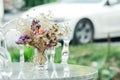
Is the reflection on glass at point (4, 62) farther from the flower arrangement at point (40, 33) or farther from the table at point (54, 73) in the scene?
the flower arrangement at point (40, 33)

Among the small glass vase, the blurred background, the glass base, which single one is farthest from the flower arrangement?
the blurred background

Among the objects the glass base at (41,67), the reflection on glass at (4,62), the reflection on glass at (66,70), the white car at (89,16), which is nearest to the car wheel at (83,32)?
the white car at (89,16)

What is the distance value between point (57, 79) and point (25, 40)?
1.57 feet

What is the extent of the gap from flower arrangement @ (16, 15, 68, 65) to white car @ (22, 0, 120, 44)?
7415mm

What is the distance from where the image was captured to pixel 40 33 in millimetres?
5059

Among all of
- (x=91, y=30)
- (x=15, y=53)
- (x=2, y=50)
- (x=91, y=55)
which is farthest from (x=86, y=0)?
(x=2, y=50)

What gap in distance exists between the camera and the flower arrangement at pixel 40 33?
16.6 ft

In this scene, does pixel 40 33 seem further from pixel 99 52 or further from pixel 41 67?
pixel 99 52

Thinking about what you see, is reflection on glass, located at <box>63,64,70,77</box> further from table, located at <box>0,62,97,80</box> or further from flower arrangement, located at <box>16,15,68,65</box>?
flower arrangement, located at <box>16,15,68,65</box>

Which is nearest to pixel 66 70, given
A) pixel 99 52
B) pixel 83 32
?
pixel 99 52

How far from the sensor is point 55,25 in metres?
5.12

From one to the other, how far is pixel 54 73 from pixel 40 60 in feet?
0.66

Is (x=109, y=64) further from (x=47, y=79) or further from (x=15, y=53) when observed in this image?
(x=47, y=79)

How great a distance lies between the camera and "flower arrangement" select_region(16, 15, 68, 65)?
5.07 m
